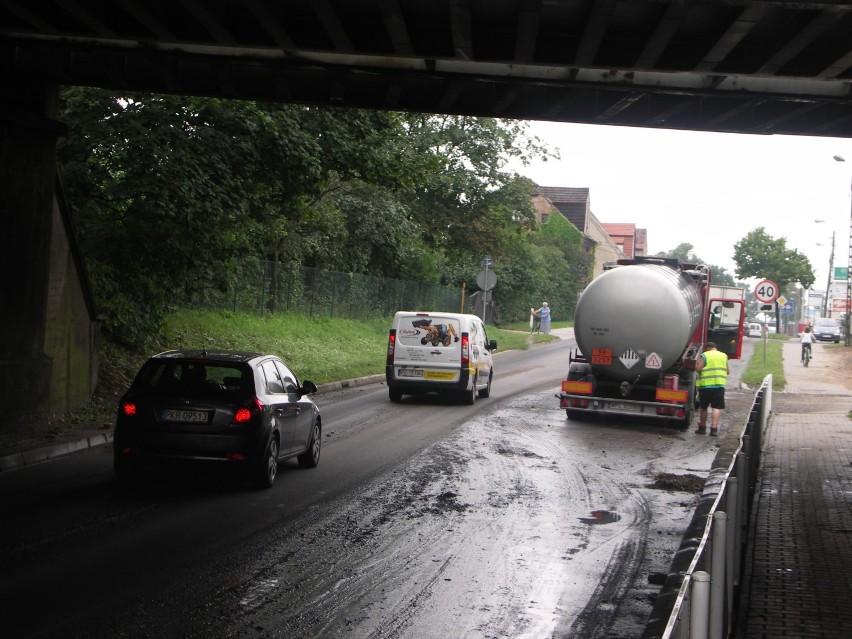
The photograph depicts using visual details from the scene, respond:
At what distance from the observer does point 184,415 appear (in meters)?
10.3

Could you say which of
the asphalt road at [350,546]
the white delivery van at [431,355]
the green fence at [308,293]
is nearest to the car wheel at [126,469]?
the asphalt road at [350,546]

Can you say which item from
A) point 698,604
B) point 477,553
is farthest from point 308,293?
point 698,604

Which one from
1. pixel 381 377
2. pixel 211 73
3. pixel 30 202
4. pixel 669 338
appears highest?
pixel 211 73

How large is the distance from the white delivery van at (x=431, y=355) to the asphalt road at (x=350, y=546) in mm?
6470

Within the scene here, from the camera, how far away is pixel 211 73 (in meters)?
13.0

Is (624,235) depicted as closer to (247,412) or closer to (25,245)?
(25,245)

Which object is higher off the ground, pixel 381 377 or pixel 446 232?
pixel 446 232

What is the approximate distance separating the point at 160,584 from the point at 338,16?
598 cm

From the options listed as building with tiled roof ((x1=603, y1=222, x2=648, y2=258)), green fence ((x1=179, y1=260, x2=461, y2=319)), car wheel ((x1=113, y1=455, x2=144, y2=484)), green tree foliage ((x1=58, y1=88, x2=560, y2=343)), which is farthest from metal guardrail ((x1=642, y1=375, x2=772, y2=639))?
building with tiled roof ((x1=603, y1=222, x2=648, y2=258))

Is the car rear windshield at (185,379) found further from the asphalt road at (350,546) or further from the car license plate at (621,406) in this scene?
the car license plate at (621,406)

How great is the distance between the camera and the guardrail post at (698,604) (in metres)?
4.22

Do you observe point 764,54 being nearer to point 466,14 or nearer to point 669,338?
point 466,14

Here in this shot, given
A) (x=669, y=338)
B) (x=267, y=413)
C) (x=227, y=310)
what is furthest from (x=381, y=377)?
(x=267, y=413)

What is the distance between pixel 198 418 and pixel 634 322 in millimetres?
10530
